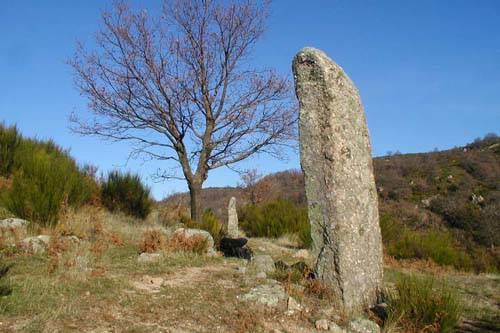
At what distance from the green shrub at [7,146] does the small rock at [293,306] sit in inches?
357

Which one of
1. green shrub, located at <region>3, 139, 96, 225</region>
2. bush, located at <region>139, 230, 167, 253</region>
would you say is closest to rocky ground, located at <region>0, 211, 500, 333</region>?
bush, located at <region>139, 230, 167, 253</region>

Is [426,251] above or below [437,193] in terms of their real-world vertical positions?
below

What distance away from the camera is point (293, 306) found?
17.3 ft

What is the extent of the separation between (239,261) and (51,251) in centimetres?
298

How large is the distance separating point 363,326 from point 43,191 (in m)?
6.45

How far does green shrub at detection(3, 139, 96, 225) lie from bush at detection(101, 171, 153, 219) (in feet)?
3.28

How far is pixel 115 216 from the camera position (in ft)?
36.7

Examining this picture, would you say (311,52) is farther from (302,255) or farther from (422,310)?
(302,255)

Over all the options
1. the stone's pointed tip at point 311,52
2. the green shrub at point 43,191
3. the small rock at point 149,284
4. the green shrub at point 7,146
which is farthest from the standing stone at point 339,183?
the green shrub at point 7,146

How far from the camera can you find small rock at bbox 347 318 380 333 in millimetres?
4918

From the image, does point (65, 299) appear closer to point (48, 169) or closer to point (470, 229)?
point (48, 169)

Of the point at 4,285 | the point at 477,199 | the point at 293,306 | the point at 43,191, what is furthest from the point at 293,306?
the point at 477,199

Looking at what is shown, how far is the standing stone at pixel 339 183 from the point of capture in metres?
5.59

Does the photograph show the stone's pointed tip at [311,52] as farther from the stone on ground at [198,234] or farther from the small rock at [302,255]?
the small rock at [302,255]
